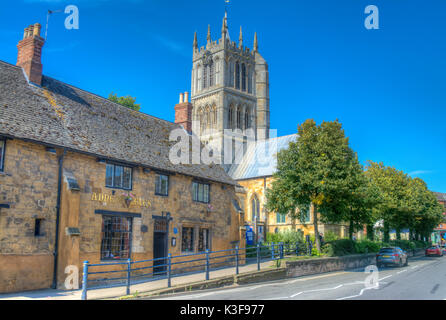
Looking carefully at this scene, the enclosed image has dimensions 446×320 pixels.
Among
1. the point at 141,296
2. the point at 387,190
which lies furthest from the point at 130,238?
the point at 387,190

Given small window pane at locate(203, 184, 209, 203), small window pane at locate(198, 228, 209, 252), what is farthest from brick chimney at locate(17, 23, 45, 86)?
small window pane at locate(198, 228, 209, 252)

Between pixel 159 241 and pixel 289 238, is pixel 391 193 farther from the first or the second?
pixel 159 241

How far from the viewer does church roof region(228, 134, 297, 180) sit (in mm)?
50297

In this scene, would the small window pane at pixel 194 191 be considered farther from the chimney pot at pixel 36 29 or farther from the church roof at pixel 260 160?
the church roof at pixel 260 160

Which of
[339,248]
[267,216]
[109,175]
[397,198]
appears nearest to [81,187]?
[109,175]

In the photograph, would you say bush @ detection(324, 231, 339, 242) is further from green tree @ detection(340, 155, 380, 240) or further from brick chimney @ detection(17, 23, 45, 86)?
brick chimney @ detection(17, 23, 45, 86)

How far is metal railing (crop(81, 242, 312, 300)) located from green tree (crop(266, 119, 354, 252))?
301 centimetres

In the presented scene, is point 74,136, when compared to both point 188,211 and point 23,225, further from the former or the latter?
point 188,211

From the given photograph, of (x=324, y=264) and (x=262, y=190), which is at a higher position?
(x=262, y=190)

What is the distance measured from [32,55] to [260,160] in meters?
36.5

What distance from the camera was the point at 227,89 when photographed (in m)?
70.4

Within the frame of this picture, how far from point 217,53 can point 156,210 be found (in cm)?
5529

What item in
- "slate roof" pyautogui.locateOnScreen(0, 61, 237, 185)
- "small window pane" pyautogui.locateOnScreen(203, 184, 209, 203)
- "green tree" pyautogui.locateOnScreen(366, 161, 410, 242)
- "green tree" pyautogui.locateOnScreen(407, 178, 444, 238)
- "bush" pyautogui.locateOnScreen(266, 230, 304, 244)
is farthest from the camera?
Result: "green tree" pyautogui.locateOnScreen(407, 178, 444, 238)

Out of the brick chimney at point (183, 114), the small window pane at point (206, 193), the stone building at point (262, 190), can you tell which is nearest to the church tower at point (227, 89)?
the stone building at point (262, 190)
